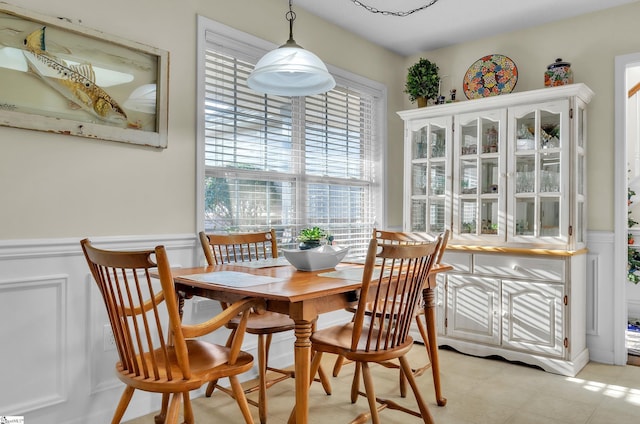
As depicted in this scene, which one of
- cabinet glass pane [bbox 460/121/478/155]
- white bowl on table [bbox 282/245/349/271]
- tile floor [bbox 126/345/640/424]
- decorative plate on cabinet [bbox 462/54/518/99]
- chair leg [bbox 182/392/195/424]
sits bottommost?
tile floor [bbox 126/345/640/424]

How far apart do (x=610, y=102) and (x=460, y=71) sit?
4.05 ft

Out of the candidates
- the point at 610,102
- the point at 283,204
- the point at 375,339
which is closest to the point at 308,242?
the point at 375,339

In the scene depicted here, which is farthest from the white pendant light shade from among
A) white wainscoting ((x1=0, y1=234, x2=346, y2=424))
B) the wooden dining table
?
white wainscoting ((x1=0, y1=234, x2=346, y2=424))

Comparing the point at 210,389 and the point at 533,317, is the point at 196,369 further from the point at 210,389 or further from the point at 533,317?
the point at 533,317

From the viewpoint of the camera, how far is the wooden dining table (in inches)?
71.2

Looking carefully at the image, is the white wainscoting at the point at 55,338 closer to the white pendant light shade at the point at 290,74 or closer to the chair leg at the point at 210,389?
the chair leg at the point at 210,389

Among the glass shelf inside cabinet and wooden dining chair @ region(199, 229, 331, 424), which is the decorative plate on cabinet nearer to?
the glass shelf inside cabinet

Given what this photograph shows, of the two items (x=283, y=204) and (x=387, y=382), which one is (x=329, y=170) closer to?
(x=283, y=204)

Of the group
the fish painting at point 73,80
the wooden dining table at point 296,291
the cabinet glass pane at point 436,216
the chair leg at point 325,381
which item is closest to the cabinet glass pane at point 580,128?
the cabinet glass pane at point 436,216

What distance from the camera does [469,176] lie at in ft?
12.2

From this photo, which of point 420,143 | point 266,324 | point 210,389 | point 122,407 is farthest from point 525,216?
point 122,407

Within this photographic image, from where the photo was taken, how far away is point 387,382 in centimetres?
300

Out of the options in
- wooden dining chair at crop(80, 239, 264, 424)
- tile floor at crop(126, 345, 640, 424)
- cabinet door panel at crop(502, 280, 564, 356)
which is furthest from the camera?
cabinet door panel at crop(502, 280, 564, 356)

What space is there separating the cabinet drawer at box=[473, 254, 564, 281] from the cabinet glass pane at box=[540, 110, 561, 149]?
0.82 meters
